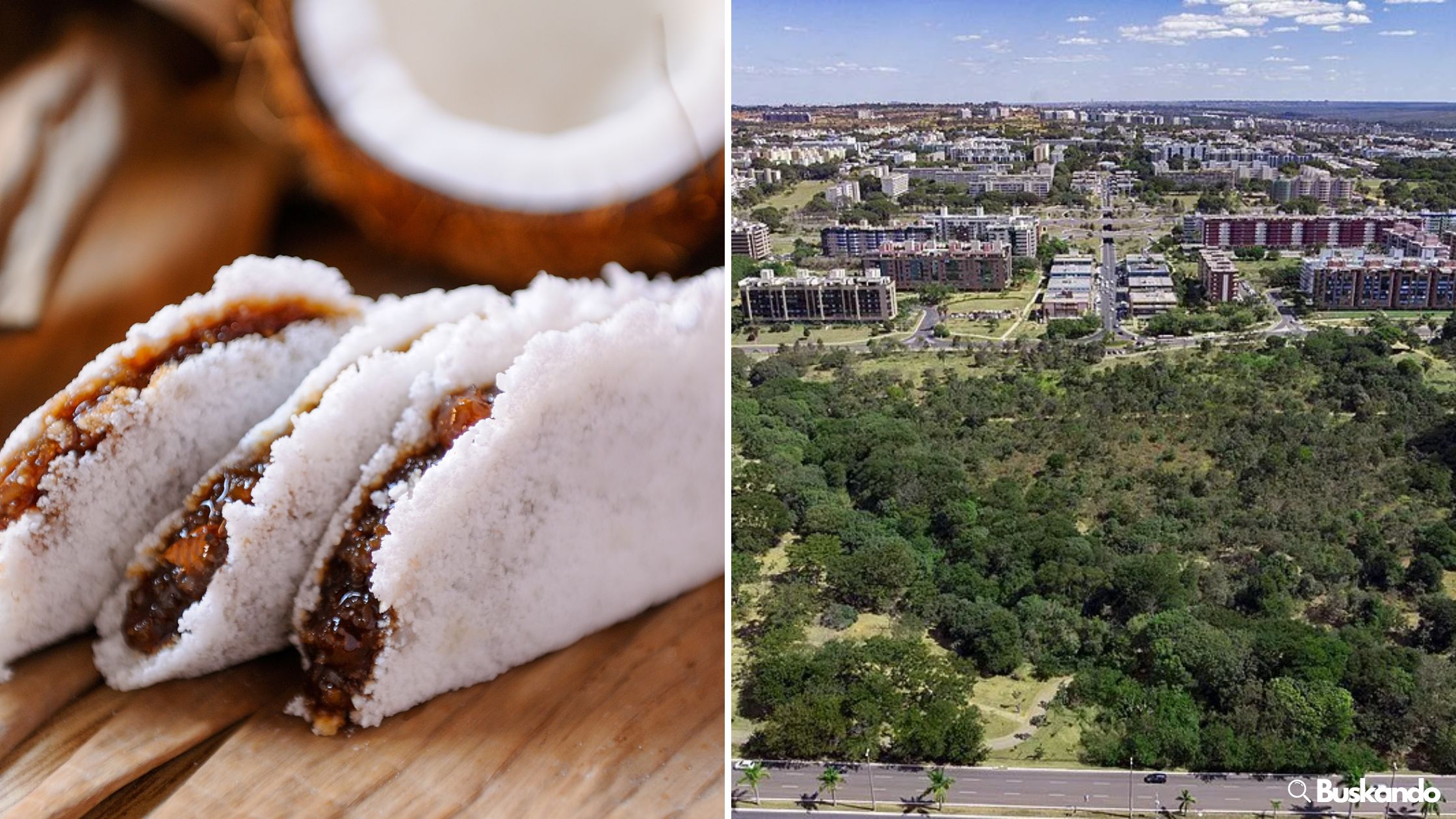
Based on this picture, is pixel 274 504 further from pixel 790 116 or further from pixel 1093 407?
pixel 1093 407

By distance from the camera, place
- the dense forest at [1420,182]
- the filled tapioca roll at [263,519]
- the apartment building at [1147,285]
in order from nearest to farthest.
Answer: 1. the filled tapioca roll at [263,519]
2. the dense forest at [1420,182]
3. the apartment building at [1147,285]

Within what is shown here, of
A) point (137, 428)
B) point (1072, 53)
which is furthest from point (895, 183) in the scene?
point (137, 428)

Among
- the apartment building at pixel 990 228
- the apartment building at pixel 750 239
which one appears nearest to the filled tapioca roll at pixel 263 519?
the apartment building at pixel 750 239

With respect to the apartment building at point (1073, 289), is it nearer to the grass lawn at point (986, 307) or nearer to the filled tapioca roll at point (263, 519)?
the grass lawn at point (986, 307)

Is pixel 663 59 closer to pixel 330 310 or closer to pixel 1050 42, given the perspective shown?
pixel 330 310

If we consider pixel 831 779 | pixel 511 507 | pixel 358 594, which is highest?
pixel 511 507

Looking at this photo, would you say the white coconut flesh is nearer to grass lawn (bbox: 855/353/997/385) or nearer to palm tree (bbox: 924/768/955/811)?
grass lawn (bbox: 855/353/997/385)

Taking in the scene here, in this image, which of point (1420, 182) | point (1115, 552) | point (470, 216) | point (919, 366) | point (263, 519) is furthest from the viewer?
point (919, 366)

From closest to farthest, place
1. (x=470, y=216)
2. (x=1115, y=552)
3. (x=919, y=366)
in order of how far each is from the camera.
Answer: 1. (x=470, y=216)
2. (x=1115, y=552)
3. (x=919, y=366)
